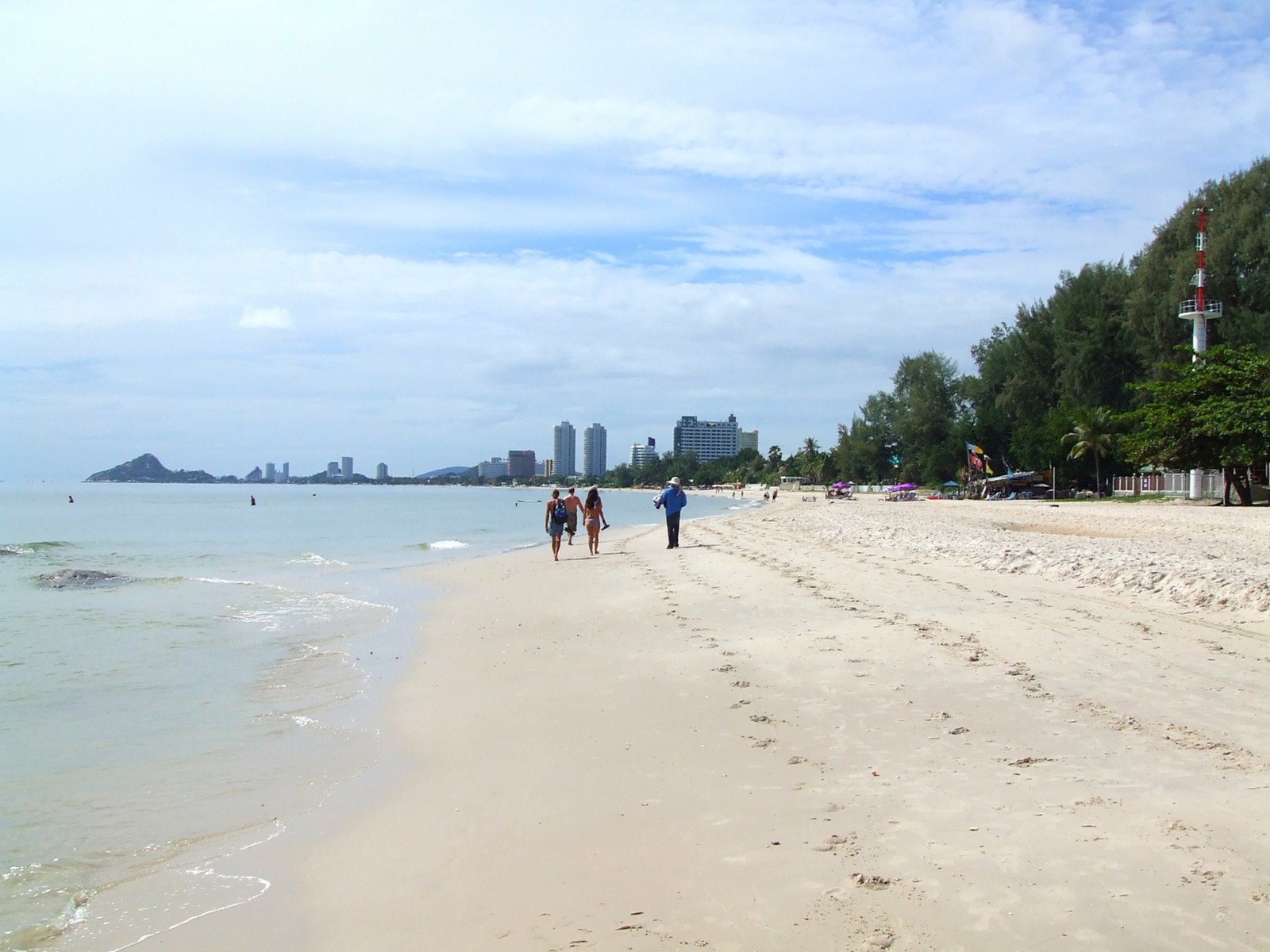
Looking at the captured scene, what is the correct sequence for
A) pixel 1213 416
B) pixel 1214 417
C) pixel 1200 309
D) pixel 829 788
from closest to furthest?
pixel 829 788, pixel 1214 417, pixel 1213 416, pixel 1200 309

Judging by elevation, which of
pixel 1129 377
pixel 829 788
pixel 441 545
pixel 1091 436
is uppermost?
pixel 1129 377

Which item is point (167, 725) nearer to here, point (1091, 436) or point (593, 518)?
point (593, 518)

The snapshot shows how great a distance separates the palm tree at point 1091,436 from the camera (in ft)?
175

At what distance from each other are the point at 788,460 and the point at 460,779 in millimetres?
158569

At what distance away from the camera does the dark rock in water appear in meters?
19.2

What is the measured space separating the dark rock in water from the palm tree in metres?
48.6

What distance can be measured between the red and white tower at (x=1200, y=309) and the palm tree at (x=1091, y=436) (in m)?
9.00

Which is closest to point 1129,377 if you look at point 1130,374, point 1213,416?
point 1130,374

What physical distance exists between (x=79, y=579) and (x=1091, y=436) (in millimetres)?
50528

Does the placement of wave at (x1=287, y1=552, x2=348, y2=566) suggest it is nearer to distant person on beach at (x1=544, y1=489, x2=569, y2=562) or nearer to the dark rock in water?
the dark rock in water

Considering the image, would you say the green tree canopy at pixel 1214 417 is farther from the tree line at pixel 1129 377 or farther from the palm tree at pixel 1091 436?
the palm tree at pixel 1091 436

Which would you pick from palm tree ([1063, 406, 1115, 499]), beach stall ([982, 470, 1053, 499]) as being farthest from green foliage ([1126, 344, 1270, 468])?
beach stall ([982, 470, 1053, 499])

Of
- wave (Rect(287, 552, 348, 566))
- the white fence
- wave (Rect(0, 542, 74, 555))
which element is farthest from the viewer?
the white fence

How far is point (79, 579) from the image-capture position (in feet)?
65.8
